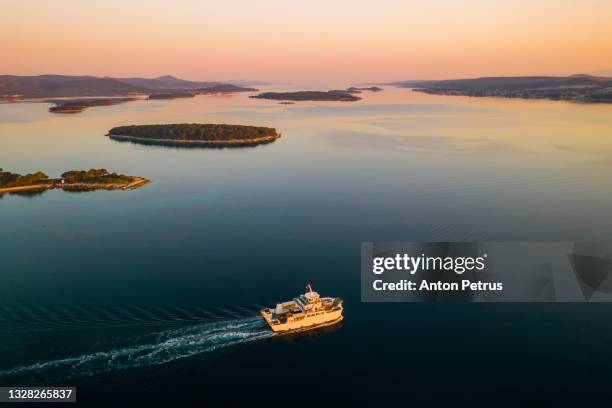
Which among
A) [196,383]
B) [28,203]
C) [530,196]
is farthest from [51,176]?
[530,196]

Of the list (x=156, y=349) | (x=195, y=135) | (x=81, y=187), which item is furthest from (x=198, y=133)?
(x=156, y=349)

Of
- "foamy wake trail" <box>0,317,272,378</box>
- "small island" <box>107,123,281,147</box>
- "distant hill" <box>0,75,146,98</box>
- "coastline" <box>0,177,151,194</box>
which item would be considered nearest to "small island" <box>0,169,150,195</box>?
"coastline" <box>0,177,151,194</box>

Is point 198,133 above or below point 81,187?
above

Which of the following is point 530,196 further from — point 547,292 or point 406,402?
point 406,402

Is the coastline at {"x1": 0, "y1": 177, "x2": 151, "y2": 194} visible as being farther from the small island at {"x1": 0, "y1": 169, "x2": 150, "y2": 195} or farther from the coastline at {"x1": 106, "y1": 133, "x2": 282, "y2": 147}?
the coastline at {"x1": 106, "y1": 133, "x2": 282, "y2": 147}

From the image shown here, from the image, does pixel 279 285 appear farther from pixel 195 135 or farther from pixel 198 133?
pixel 198 133

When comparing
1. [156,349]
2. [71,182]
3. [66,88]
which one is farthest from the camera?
[66,88]
